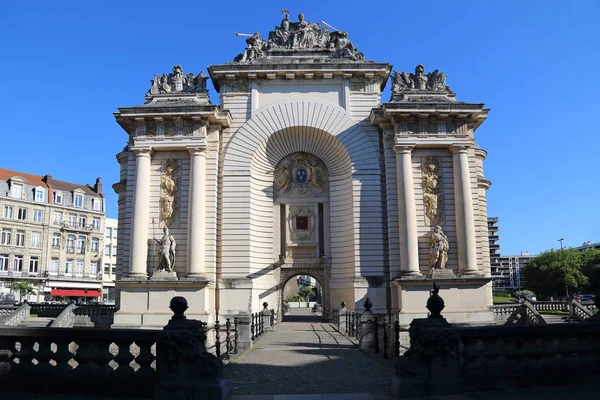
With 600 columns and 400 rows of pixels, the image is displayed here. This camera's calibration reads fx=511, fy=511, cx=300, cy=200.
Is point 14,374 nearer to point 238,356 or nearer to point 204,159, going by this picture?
point 238,356

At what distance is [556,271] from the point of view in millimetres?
75562

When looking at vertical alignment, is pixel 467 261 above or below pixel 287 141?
below

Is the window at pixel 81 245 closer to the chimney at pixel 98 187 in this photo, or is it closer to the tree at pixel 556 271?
the chimney at pixel 98 187

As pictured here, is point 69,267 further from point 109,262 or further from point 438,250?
point 438,250

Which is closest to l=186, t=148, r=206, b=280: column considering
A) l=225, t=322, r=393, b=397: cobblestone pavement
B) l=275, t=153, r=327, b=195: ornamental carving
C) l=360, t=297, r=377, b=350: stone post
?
l=275, t=153, r=327, b=195: ornamental carving

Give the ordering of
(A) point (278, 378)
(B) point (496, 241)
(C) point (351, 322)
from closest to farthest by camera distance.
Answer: (A) point (278, 378)
(C) point (351, 322)
(B) point (496, 241)

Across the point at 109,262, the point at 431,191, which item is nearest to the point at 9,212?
the point at 109,262

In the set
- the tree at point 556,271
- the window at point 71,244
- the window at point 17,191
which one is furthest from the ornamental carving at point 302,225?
the tree at point 556,271

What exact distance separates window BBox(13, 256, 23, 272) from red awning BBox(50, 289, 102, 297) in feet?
14.6

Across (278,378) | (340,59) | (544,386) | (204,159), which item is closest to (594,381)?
(544,386)

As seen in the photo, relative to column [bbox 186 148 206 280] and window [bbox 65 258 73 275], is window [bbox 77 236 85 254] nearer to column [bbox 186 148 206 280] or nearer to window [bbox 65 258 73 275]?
window [bbox 65 258 73 275]

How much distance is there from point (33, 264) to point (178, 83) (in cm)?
3681

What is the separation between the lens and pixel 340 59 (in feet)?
103

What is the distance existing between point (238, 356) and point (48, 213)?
1999 inches
